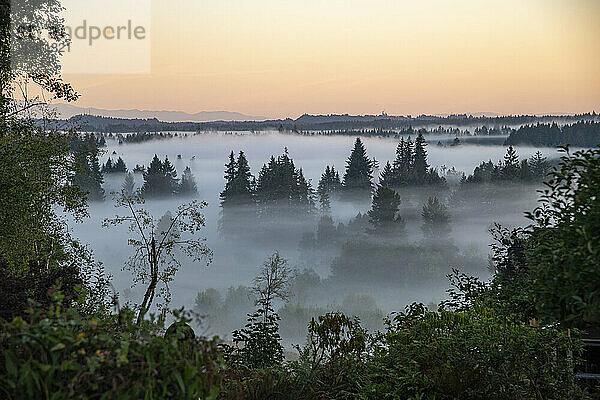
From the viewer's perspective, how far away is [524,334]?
3.85 meters

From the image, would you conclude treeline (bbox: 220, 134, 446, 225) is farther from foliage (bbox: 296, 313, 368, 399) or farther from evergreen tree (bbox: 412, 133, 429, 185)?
foliage (bbox: 296, 313, 368, 399)

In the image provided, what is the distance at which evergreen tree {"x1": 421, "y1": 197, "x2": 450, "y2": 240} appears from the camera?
15.2 meters

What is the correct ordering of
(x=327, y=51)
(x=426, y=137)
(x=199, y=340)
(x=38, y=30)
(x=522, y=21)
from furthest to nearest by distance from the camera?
(x=426, y=137) → (x=327, y=51) → (x=522, y=21) → (x=38, y=30) → (x=199, y=340)

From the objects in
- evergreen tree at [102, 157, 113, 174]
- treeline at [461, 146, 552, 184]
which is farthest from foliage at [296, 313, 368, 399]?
treeline at [461, 146, 552, 184]

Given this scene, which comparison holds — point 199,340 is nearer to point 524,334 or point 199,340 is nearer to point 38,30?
point 524,334

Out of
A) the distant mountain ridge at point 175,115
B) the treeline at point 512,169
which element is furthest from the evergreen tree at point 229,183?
the treeline at point 512,169

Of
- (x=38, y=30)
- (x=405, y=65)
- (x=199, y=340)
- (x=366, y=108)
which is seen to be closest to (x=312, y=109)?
(x=366, y=108)

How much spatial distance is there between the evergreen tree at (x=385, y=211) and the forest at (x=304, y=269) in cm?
4

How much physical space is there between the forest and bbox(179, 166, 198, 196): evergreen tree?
0.18ft

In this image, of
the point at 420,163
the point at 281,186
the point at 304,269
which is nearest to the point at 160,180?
the point at 281,186

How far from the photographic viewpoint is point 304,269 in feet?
52.0

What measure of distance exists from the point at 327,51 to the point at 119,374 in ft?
34.6

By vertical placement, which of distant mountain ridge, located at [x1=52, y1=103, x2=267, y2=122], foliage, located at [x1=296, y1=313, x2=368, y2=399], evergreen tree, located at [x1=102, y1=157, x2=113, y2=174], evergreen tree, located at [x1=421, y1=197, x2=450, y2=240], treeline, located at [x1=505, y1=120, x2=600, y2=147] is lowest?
evergreen tree, located at [x1=421, y1=197, x2=450, y2=240]

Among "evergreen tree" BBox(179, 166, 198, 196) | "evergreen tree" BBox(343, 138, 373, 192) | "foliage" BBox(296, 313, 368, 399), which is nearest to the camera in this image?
"foliage" BBox(296, 313, 368, 399)
